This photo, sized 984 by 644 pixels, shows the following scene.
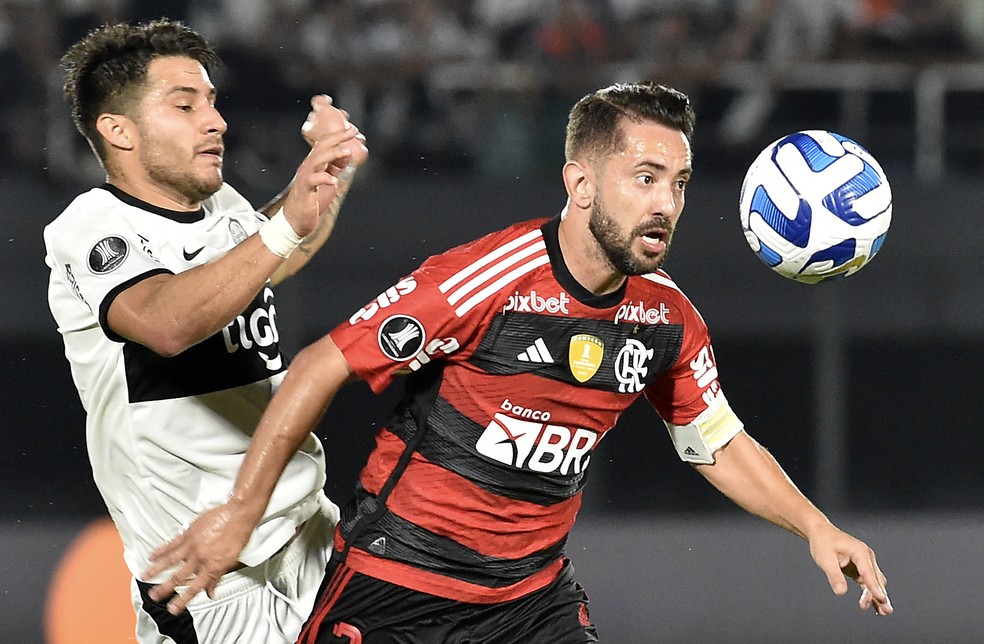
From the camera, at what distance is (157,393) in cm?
288

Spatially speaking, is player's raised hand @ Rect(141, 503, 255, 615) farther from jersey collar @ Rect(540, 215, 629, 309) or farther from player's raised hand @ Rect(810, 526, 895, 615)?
player's raised hand @ Rect(810, 526, 895, 615)

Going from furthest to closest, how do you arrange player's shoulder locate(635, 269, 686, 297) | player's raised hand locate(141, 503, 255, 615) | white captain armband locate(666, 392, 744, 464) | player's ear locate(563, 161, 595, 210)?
white captain armband locate(666, 392, 744, 464) < player's shoulder locate(635, 269, 686, 297) < player's ear locate(563, 161, 595, 210) < player's raised hand locate(141, 503, 255, 615)

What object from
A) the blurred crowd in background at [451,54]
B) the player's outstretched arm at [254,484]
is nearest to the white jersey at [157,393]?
the player's outstretched arm at [254,484]

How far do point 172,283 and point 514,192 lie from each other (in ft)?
15.3

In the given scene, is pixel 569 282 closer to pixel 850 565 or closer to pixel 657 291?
pixel 657 291

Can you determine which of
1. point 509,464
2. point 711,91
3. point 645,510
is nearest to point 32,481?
point 645,510

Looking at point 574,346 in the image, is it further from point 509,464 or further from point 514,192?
point 514,192

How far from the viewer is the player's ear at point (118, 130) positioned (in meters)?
2.97

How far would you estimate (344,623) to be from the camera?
9.34 feet

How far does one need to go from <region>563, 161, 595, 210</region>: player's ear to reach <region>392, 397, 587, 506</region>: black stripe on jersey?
50cm

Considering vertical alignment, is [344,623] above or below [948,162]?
above

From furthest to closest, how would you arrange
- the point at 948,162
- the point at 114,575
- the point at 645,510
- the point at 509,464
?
the point at 948,162 < the point at 645,510 < the point at 114,575 < the point at 509,464

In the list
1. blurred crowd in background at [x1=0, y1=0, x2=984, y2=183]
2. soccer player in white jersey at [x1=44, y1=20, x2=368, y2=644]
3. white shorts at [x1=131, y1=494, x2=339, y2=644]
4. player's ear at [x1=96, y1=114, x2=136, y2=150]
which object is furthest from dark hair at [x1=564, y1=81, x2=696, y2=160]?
blurred crowd in background at [x1=0, y1=0, x2=984, y2=183]

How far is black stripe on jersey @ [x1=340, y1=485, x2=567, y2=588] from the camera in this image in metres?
2.85
